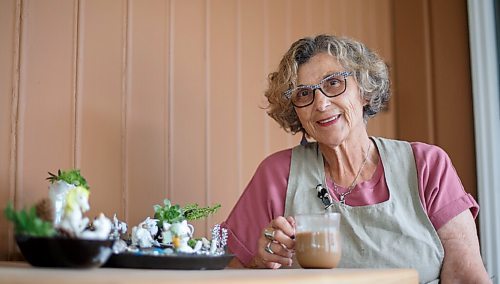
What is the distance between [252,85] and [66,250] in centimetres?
121

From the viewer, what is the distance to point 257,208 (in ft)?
5.18

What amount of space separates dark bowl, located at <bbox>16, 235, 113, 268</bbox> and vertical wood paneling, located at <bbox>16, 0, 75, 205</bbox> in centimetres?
55

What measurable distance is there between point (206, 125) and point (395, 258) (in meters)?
0.65

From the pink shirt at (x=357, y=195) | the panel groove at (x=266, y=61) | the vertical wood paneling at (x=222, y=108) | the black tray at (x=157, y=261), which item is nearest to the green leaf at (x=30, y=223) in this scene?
the black tray at (x=157, y=261)

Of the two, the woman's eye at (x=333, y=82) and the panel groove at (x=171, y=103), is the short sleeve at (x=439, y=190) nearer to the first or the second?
the woman's eye at (x=333, y=82)

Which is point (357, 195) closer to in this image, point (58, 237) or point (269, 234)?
point (269, 234)

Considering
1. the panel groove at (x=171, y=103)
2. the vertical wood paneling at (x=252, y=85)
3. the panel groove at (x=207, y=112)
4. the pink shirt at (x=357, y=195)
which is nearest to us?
the pink shirt at (x=357, y=195)

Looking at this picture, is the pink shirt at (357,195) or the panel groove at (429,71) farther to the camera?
the panel groove at (429,71)

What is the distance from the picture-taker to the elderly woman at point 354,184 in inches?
55.5

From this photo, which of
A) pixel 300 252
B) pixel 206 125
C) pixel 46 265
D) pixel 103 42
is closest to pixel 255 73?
pixel 206 125

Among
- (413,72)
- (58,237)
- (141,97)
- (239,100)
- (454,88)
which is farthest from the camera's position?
(413,72)

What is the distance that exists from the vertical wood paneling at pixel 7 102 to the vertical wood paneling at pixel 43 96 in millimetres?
17

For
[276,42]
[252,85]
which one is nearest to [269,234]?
[252,85]

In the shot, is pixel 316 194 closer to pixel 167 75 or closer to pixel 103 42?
pixel 167 75
